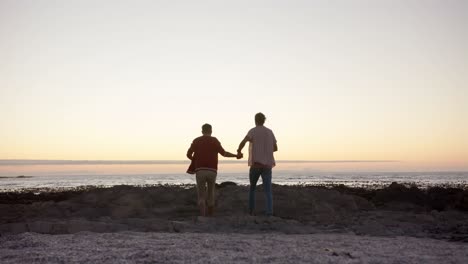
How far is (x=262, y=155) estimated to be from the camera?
10438mm

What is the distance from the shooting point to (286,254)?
5762 mm

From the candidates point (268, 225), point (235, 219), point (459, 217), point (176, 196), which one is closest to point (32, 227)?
point (235, 219)

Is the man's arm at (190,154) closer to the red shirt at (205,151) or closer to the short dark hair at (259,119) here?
the red shirt at (205,151)

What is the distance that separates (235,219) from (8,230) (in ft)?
14.3

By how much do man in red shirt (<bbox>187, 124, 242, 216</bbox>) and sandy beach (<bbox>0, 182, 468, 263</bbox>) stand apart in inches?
44.4

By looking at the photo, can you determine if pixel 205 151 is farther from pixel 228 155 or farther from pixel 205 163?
pixel 228 155

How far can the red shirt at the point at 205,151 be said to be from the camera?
1068cm

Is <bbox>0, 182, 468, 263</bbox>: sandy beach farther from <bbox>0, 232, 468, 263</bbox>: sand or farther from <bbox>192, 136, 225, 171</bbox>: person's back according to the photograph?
<bbox>192, 136, 225, 171</bbox>: person's back

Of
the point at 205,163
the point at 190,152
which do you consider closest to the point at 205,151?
the point at 205,163

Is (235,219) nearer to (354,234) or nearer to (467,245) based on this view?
(354,234)

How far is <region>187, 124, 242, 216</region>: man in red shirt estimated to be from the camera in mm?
10664

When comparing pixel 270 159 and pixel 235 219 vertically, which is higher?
pixel 270 159

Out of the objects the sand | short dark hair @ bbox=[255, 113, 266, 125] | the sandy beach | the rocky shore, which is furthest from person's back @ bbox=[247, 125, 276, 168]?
the sand

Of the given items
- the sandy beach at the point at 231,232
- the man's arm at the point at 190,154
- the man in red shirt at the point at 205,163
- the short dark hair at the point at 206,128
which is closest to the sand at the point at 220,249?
the sandy beach at the point at 231,232
